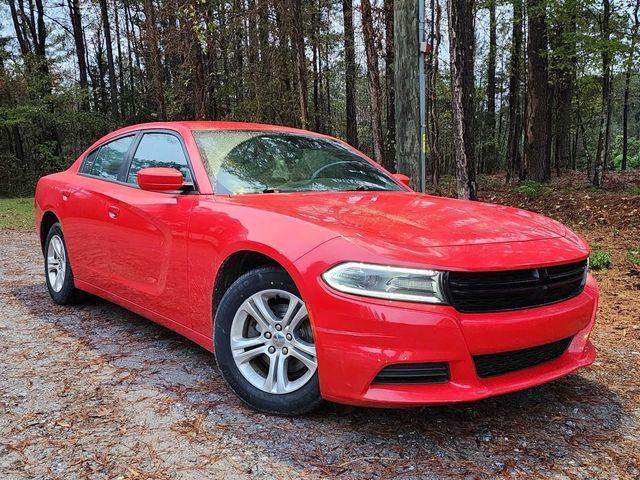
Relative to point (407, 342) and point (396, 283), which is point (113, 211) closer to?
point (396, 283)

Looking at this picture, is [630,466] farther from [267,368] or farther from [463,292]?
[267,368]

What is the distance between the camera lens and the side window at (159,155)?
11.1 ft

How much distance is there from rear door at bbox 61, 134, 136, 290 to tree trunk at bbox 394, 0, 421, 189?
2.74 m

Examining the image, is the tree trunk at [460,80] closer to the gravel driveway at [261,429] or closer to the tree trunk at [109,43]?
the gravel driveway at [261,429]

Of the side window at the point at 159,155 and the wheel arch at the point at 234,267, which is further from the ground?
the side window at the point at 159,155

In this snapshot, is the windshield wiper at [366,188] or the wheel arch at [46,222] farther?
the wheel arch at [46,222]

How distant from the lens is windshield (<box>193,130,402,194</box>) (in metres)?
3.20

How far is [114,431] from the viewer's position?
242cm

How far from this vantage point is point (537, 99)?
13438 millimetres

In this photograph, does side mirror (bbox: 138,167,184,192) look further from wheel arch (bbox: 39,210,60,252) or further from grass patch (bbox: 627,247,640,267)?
grass patch (bbox: 627,247,640,267)

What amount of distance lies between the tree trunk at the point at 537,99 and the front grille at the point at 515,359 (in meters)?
12.1

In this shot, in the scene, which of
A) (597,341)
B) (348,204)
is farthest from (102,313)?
(597,341)

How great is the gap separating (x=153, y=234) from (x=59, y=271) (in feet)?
6.19

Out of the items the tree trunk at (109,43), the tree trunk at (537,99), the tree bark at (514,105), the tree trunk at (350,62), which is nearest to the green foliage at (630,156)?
the tree bark at (514,105)
